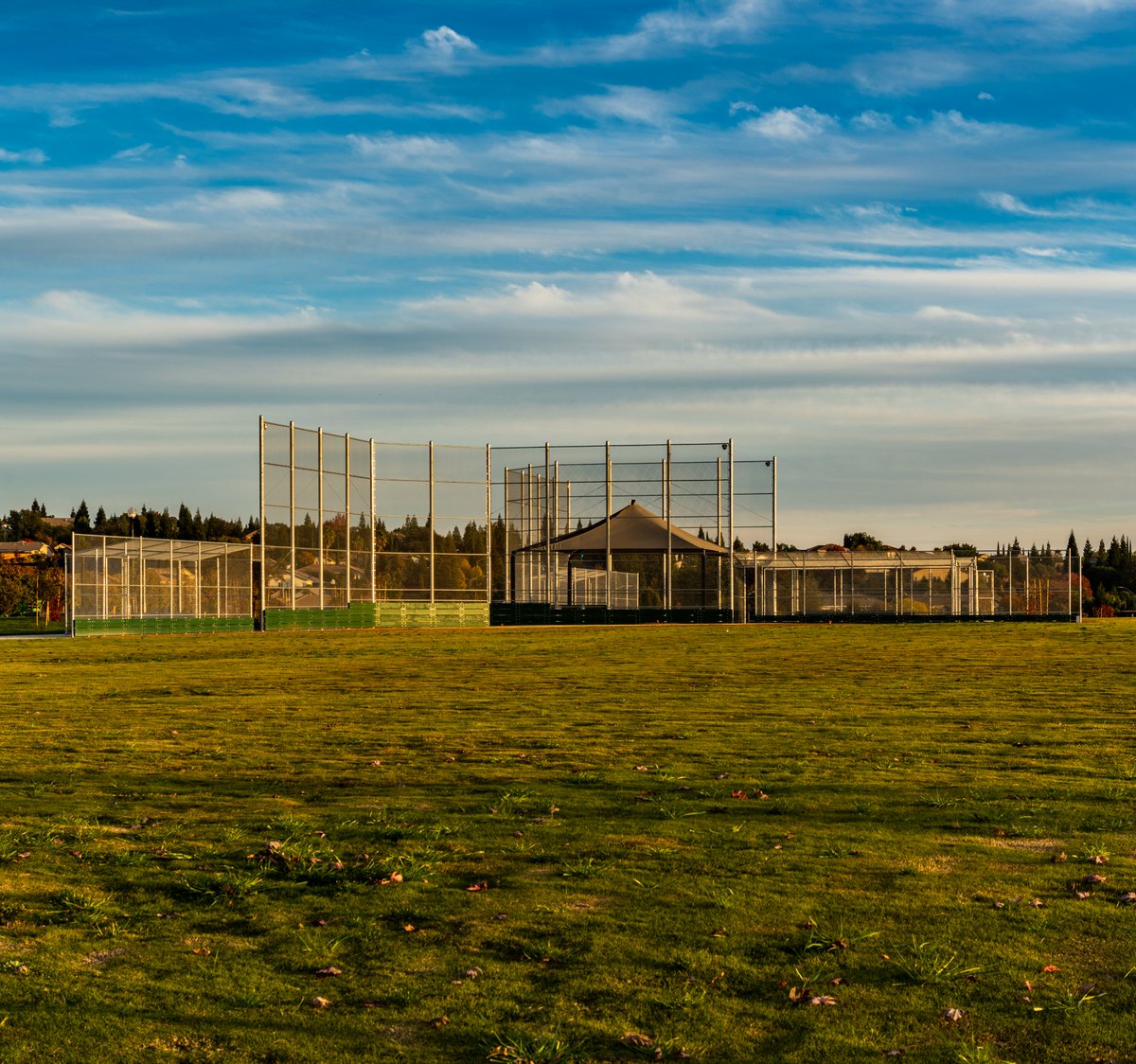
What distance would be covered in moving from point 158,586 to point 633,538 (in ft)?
88.4

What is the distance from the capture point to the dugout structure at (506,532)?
70.6 metres

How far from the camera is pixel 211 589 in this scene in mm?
62844

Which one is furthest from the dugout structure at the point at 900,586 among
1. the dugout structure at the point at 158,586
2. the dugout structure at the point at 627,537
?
the dugout structure at the point at 158,586

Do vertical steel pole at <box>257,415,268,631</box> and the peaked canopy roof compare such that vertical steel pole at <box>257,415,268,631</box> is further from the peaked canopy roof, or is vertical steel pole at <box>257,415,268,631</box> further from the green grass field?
the green grass field

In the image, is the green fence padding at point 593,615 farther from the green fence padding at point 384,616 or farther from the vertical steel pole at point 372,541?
the vertical steel pole at point 372,541

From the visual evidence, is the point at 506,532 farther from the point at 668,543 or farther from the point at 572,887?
the point at 572,887

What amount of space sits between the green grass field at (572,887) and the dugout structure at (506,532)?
5094 cm

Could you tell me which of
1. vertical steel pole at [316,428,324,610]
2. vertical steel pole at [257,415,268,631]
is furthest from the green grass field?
vertical steel pole at [316,428,324,610]

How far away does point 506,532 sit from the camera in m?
76.8

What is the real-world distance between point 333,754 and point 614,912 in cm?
798

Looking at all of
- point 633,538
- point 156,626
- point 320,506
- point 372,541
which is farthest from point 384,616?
point 633,538

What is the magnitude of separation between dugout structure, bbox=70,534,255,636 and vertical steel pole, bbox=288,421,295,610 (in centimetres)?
200

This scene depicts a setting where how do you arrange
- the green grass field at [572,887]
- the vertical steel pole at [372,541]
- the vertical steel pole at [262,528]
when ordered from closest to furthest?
the green grass field at [572,887] → the vertical steel pole at [262,528] → the vertical steel pole at [372,541]

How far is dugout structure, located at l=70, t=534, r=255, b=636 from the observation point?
56625 mm
